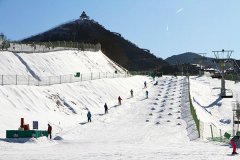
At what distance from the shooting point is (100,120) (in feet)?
143

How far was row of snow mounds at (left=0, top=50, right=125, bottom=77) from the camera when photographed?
192ft

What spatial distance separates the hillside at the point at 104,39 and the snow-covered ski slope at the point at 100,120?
9771 centimetres

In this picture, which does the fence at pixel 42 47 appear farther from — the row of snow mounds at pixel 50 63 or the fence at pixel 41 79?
the fence at pixel 41 79

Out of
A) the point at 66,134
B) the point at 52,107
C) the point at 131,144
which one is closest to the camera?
the point at 131,144

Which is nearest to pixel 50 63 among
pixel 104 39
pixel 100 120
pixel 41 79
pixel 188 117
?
pixel 41 79

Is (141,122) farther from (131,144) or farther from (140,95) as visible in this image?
(140,95)

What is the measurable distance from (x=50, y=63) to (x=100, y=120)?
25.6 m

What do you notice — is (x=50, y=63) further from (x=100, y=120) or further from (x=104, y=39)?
(x=104, y=39)

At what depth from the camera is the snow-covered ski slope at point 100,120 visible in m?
26.5

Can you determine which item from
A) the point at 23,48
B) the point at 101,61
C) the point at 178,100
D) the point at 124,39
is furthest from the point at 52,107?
the point at 124,39

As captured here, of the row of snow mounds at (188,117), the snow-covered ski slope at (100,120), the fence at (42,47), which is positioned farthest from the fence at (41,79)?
the row of snow mounds at (188,117)

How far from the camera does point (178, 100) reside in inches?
2247

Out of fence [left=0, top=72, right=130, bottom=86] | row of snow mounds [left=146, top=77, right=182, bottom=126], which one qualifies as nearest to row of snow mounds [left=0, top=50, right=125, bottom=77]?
fence [left=0, top=72, right=130, bottom=86]

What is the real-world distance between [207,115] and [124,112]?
442 inches
